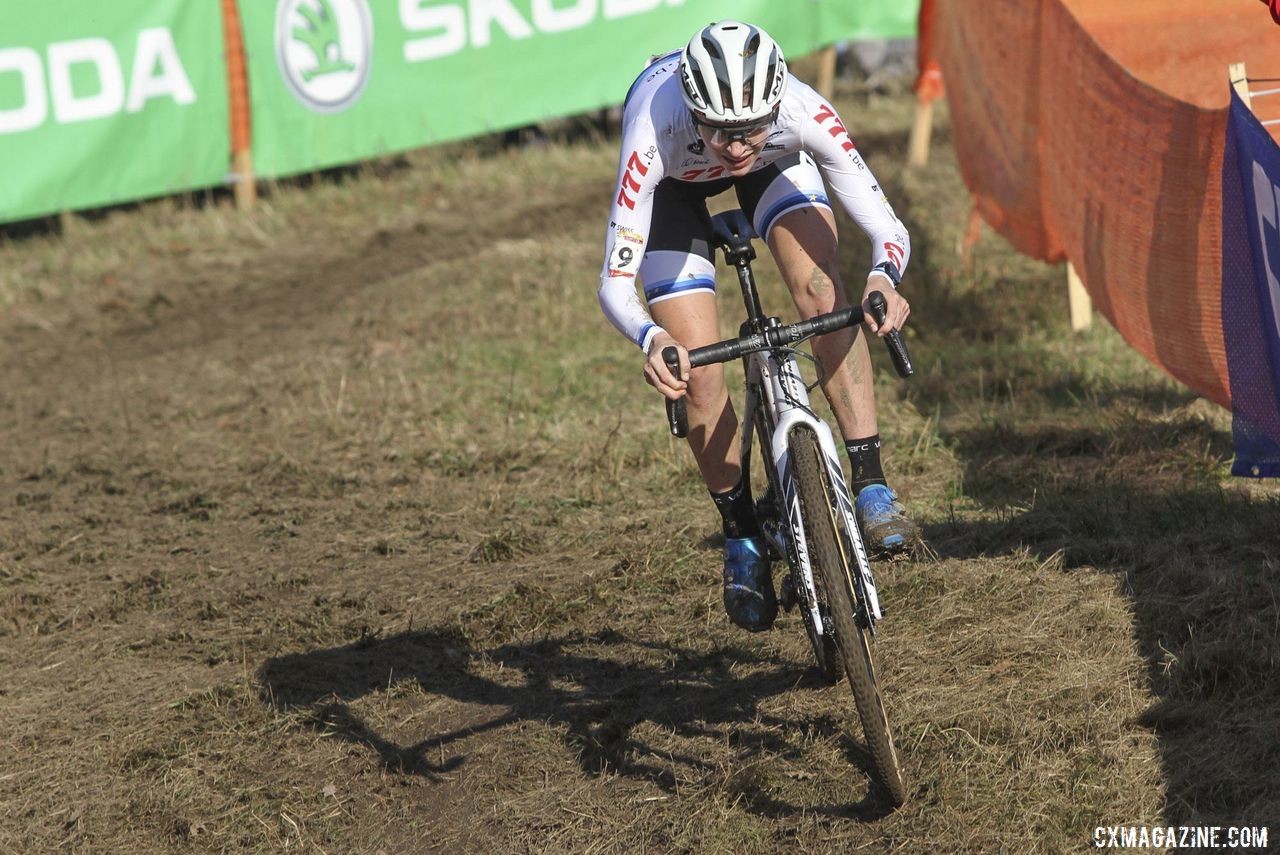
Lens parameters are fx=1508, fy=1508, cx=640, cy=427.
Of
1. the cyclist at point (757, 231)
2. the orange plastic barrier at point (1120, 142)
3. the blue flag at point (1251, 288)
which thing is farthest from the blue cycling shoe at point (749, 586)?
the orange plastic barrier at point (1120, 142)

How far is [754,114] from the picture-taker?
15.0 feet

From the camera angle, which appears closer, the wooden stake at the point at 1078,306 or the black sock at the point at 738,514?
the black sock at the point at 738,514

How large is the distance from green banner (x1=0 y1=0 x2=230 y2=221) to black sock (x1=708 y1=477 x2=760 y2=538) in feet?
27.4

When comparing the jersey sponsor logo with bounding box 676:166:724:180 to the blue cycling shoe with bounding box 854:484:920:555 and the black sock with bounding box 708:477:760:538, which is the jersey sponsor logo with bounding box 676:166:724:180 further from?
the blue cycling shoe with bounding box 854:484:920:555

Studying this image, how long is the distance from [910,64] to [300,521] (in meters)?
12.1

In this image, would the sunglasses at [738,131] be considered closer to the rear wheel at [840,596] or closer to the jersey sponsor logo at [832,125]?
the jersey sponsor logo at [832,125]

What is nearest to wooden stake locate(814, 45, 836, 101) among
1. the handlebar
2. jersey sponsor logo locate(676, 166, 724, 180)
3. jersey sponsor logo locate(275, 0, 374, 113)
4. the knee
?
jersey sponsor logo locate(275, 0, 374, 113)

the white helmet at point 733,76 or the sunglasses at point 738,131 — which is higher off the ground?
the white helmet at point 733,76

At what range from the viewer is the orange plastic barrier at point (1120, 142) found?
6.21 meters

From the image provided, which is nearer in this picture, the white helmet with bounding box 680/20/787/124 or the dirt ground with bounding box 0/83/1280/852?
the white helmet with bounding box 680/20/787/124

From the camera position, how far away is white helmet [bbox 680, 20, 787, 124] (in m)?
4.54

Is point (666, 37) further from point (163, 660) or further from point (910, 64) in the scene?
point (163, 660)

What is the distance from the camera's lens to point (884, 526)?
4.89m

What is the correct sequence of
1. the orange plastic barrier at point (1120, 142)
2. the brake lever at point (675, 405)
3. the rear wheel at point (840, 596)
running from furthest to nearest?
the orange plastic barrier at point (1120, 142) → the brake lever at point (675, 405) → the rear wheel at point (840, 596)
